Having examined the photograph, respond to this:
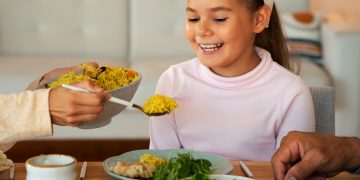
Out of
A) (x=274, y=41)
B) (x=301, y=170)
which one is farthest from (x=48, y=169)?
(x=274, y=41)

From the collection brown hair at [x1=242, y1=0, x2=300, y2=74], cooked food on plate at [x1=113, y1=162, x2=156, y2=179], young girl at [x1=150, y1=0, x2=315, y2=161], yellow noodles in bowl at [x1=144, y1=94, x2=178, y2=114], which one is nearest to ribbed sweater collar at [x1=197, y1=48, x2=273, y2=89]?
young girl at [x1=150, y1=0, x2=315, y2=161]

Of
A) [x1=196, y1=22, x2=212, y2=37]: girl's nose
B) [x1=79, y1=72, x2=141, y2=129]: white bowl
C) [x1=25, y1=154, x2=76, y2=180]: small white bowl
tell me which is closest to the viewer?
[x1=25, y1=154, x2=76, y2=180]: small white bowl

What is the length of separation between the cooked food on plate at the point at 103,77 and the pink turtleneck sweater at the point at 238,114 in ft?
1.16

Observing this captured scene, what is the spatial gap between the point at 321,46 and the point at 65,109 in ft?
Answer: 9.05

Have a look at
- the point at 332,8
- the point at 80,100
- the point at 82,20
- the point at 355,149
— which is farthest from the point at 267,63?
the point at 332,8

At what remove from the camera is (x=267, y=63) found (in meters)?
1.88

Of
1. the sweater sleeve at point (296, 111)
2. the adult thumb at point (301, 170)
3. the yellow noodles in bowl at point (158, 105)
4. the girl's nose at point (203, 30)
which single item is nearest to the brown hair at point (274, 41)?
the sweater sleeve at point (296, 111)

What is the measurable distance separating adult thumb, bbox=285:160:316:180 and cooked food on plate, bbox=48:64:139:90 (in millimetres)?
406

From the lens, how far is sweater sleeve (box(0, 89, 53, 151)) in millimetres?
1235

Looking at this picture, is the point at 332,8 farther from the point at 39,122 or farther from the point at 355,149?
the point at 39,122

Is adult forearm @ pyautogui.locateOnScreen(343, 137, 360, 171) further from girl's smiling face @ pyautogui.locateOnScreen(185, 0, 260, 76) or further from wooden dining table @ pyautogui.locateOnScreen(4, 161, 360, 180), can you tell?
girl's smiling face @ pyautogui.locateOnScreen(185, 0, 260, 76)

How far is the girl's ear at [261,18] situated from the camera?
6.22ft

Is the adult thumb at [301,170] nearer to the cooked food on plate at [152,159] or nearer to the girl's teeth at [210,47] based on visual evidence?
the cooked food on plate at [152,159]

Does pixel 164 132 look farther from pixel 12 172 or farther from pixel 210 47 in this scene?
pixel 12 172
